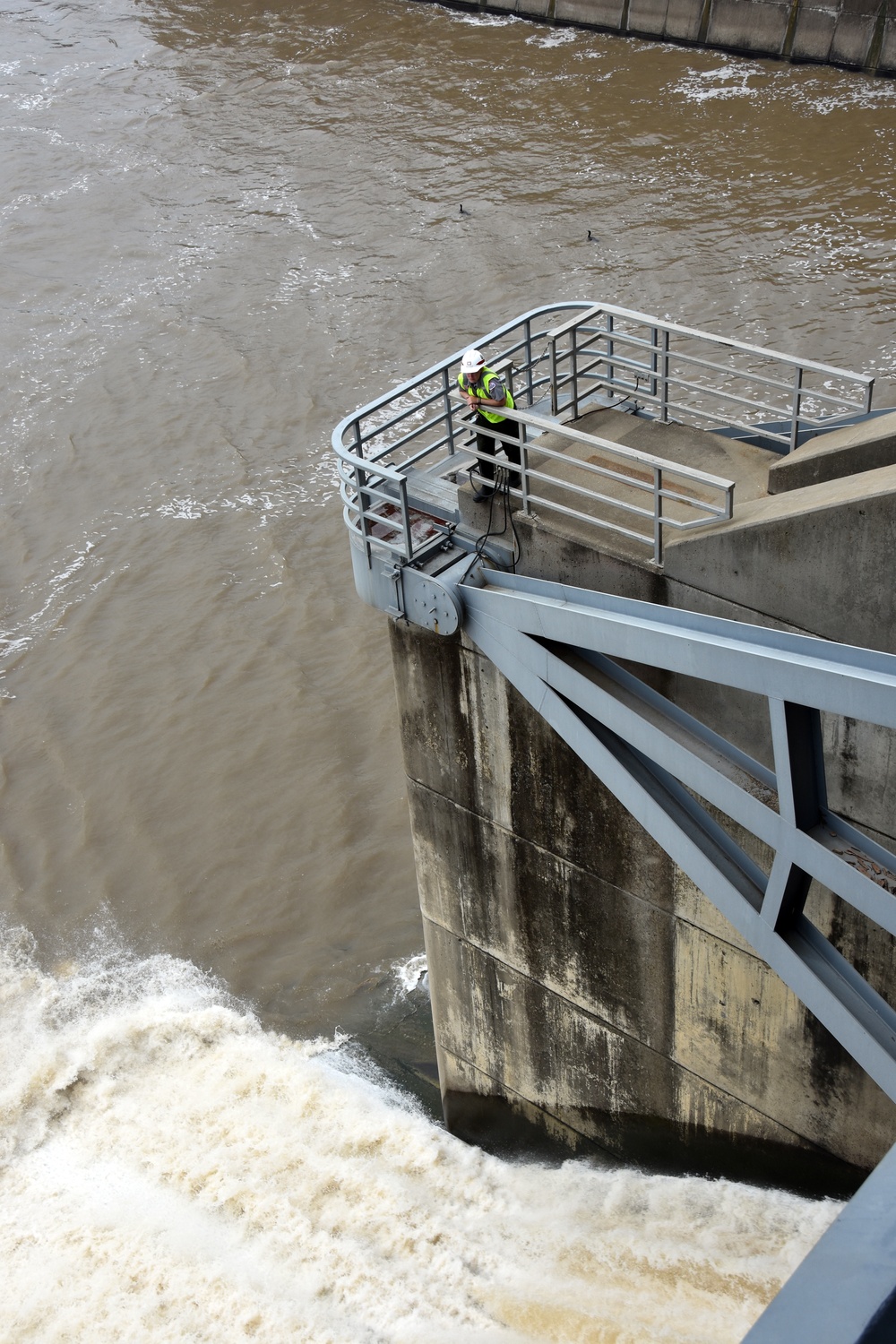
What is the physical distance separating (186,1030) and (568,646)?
8328 mm

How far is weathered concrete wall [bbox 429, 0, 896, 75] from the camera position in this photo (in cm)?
3067

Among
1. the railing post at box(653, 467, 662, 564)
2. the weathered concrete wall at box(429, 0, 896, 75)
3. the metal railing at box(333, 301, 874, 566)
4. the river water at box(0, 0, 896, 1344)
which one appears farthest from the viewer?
the weathered concrete wall at box(429, 0, 896, 75)

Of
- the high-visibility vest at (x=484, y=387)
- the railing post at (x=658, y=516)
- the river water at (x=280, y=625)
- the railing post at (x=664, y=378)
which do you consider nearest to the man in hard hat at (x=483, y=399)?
the high-visibility vest at (x=484, y=387)

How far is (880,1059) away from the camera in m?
Result: 7.29

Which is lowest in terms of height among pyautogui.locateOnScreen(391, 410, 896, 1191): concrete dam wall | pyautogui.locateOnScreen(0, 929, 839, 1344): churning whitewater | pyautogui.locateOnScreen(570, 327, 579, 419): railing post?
pyautogui.locateOnScreen(0, 929, 839, 1344): churning whitewater

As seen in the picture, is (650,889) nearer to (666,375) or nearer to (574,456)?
(574,456)

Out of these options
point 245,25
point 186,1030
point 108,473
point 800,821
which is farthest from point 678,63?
point 800,821

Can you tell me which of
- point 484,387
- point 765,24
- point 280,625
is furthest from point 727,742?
point 765,24

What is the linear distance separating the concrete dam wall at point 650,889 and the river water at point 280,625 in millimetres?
879

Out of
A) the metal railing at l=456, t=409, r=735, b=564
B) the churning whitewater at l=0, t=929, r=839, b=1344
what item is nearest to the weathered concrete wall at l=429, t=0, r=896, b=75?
the metal railing at l=456, t=409, r=735, b=564

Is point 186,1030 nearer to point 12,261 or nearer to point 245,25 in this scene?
point 12,261

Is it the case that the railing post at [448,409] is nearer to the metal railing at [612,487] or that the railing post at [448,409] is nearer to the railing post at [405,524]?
the metal railing at [612,487]

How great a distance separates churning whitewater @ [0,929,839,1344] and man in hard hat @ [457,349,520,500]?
6.43 meters

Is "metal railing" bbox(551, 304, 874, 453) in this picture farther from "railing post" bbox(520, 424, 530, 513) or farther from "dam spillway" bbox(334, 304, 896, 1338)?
"railing post" bbox(520, 424, 530, 513)
